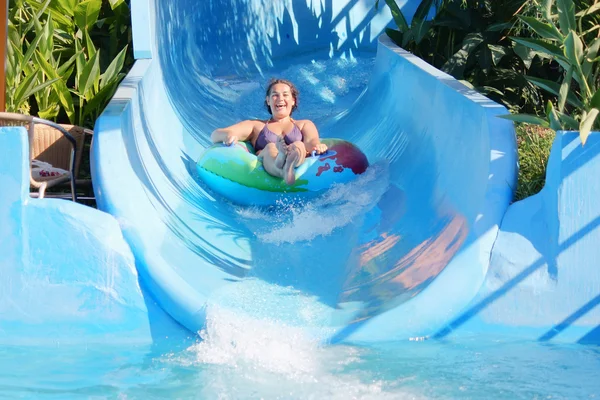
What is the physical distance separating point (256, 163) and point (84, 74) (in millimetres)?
1317

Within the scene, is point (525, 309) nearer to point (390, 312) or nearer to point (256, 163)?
point (390, 312)

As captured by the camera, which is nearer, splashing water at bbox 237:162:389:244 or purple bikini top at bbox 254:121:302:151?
splashing water at bbox 237:162:389:244

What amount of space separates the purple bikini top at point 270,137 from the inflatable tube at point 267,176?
13.9 inches

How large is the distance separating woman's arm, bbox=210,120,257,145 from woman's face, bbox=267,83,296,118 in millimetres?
179

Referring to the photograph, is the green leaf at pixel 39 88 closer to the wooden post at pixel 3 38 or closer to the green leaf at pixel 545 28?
the wooden post at pixel 3 38

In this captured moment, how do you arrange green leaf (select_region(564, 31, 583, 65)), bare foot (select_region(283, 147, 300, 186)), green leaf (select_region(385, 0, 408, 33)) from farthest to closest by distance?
1. green leaf (select_region(385, 0, 408, 33))
2. bare foot (select_region(283, 147, 300, 186))
3. green leaf (select_region(564, 31, 583, 65))

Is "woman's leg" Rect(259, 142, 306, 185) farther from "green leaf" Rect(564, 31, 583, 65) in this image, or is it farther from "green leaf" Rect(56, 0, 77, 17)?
"green leaf" Rect(56, 0, 77, 17)

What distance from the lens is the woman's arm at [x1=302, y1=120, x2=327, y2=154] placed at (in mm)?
4824

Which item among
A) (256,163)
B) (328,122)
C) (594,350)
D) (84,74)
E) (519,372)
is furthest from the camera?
(328,122)

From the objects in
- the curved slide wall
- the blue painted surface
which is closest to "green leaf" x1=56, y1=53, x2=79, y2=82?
the curved slide wall

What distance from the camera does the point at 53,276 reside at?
3.08 m

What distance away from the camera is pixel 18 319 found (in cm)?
308

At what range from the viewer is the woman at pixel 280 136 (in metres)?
4.66

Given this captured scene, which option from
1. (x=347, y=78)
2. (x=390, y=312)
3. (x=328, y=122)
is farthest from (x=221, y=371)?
(x=347, y=78)
